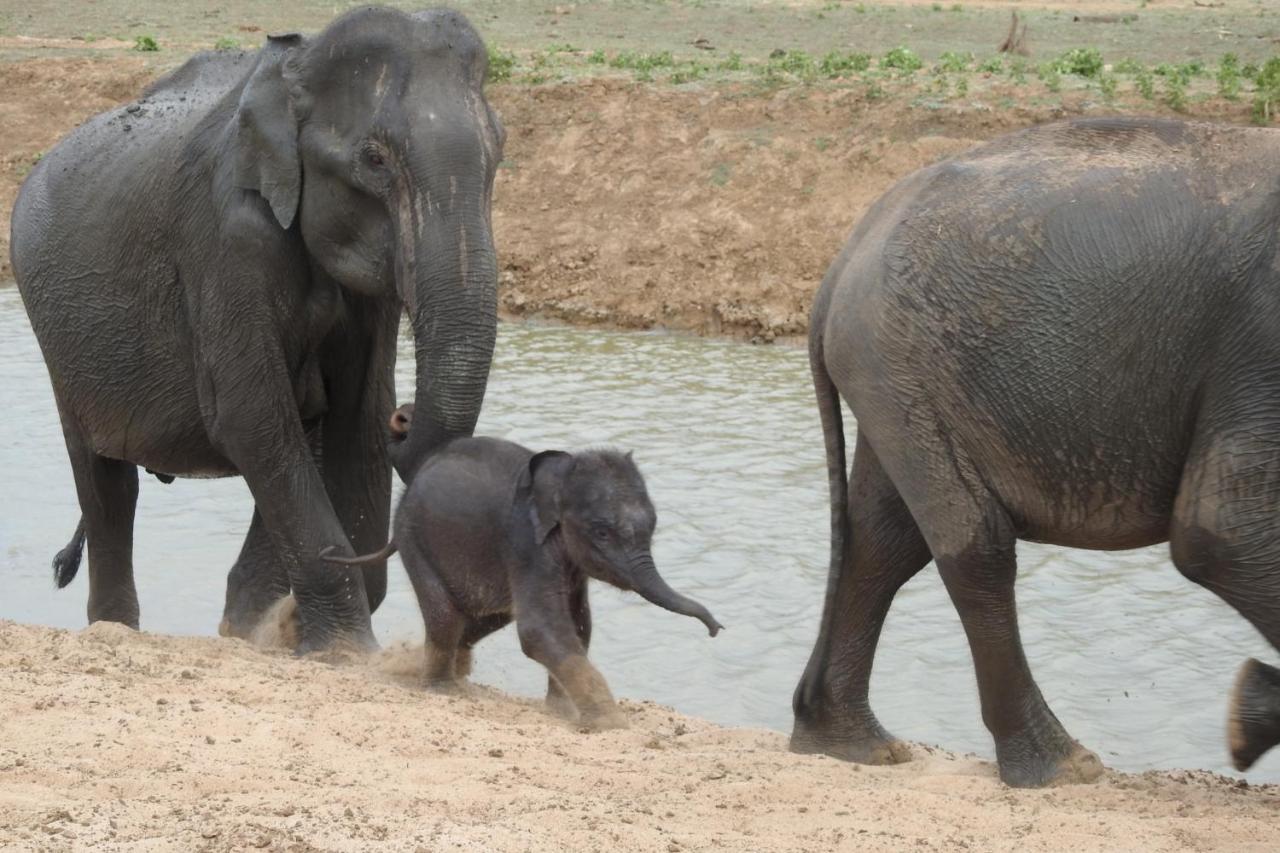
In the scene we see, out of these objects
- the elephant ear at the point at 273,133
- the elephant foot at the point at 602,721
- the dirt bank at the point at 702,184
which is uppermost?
the elephant ear at the point at 273,133

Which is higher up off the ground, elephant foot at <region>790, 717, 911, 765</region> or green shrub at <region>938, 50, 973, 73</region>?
green shrub at <region>938, 50, 973, 73</region>

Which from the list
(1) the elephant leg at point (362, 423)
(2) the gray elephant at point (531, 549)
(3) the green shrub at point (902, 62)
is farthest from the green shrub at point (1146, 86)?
(2) the gray elephant at point (531, 549)

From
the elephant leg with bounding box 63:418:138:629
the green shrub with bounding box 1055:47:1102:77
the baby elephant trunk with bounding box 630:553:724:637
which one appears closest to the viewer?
the baby elephant trunk with bounding box 630:553:724:637

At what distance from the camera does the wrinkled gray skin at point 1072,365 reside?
187 inches

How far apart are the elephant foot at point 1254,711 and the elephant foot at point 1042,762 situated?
54 cm

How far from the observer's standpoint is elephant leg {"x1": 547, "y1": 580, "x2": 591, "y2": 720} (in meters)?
5.90

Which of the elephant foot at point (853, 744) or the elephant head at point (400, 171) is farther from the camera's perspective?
the elephant head at point (400, 171)

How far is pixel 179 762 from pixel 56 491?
19.8 feet

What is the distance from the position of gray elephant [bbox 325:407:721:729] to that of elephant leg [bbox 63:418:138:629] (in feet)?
6.01

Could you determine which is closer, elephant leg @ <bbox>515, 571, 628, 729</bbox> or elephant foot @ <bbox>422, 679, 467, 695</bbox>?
elephant leg @ <bbox>515, 571, 628, 729</bbox>

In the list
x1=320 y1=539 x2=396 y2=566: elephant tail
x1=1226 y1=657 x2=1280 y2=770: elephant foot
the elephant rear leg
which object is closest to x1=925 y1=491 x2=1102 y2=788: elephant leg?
the elephant rear leg

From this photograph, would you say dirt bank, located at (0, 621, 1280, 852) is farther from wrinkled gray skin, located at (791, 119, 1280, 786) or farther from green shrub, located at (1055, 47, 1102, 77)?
green shrub, located at (1055, 47, 1102, 77)

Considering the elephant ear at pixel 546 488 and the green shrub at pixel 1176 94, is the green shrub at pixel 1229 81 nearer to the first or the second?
the green shrub at pixel 1176 94

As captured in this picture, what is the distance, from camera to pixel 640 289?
52.6 feet
